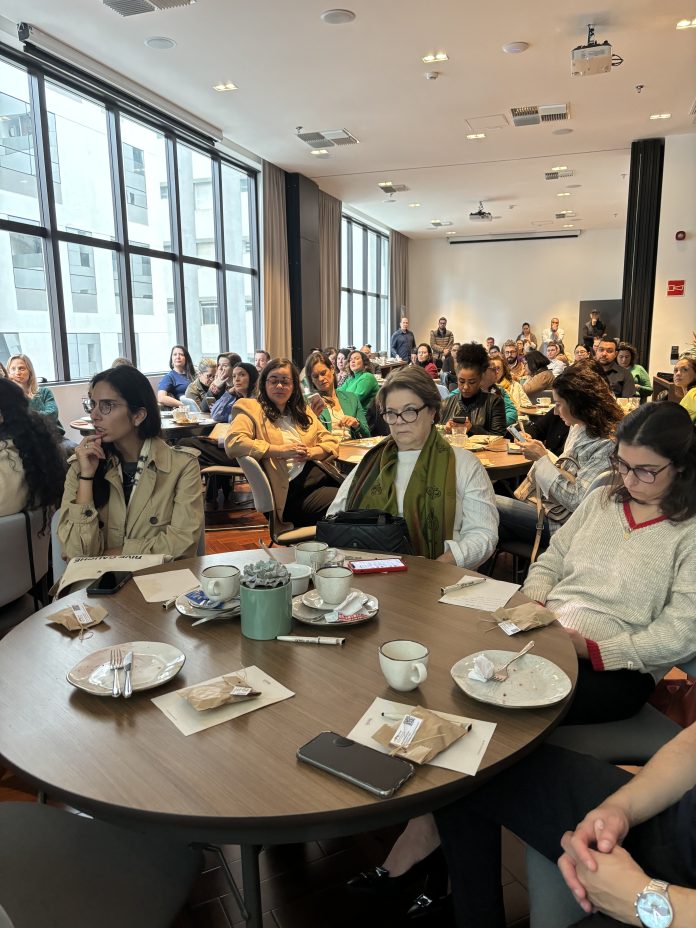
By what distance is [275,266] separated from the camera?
30.9 feet

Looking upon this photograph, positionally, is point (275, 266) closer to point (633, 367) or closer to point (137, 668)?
point (633, 367)

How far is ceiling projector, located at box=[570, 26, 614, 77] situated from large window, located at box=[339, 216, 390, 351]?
751 centimetres

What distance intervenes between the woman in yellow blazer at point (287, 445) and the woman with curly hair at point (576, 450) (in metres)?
1.12

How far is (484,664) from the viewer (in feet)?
3.76

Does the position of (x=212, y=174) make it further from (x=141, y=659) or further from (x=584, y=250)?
(x=584, y=250)

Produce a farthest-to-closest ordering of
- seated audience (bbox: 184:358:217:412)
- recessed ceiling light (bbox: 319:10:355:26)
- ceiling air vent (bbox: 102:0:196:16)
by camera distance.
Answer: seated audience (bbox: 184:358:217:412) → recessed ceiling light (bbox: 319:10:355:26) → ceiling air vent (bbox: 102:0:196:16)

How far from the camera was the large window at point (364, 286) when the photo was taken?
13.3 m

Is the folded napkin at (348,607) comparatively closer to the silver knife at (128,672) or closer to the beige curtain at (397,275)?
the silver knife at (128,672)

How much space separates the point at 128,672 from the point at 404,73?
6.07 meters

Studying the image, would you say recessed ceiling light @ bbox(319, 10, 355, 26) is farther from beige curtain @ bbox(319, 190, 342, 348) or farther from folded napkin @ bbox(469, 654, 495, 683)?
beige curtain @ bbox(319, 190, 342, 348)

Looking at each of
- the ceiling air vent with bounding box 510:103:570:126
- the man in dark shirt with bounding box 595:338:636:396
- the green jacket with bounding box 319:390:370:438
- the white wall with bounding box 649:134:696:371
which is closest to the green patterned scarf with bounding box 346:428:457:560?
the green jacket with bounding box 319:390:370:438

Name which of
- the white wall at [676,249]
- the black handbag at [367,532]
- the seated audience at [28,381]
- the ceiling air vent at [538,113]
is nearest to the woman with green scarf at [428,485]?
the black handbag at [367,532]

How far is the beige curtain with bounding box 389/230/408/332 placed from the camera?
15.9 metres

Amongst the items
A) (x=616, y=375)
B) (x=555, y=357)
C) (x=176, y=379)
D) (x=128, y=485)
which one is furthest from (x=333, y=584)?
(x=555, y=357)
